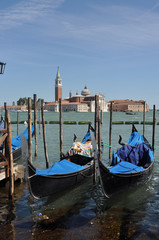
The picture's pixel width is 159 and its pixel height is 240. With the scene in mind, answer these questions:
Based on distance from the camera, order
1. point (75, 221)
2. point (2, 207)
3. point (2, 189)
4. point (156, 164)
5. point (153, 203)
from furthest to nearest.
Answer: point (156, 164) → point (2, 189) → point (153, 203) → point (2, 207) → point (75, 221)

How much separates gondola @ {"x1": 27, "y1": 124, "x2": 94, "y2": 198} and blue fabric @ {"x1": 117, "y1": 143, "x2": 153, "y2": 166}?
127 centimetres

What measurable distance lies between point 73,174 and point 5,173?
1535 millimetres

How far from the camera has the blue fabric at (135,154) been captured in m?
7.47

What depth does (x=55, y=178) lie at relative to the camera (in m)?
5.26

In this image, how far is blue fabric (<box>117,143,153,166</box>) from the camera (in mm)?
7473

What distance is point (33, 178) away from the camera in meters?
4.83

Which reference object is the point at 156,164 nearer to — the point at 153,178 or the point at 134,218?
the point at 153,178

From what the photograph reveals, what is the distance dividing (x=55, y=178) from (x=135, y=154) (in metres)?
3.19

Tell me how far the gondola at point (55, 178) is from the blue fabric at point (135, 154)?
1274 millimetres

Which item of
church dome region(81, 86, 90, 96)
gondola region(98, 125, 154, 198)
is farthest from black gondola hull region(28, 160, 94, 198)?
church dome region(81, 86, 90, 96)

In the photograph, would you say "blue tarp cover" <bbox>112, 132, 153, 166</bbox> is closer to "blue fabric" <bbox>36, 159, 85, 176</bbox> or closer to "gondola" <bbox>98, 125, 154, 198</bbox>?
"gondola" <bbox>98, 125, 154, 198</bbox>

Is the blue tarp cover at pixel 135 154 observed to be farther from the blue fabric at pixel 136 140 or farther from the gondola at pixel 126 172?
the blue fabric at pixel 136 140

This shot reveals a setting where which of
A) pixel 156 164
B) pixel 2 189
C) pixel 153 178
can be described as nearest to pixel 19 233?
pixel 2 189

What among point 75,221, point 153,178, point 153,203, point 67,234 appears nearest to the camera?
point 67,234
